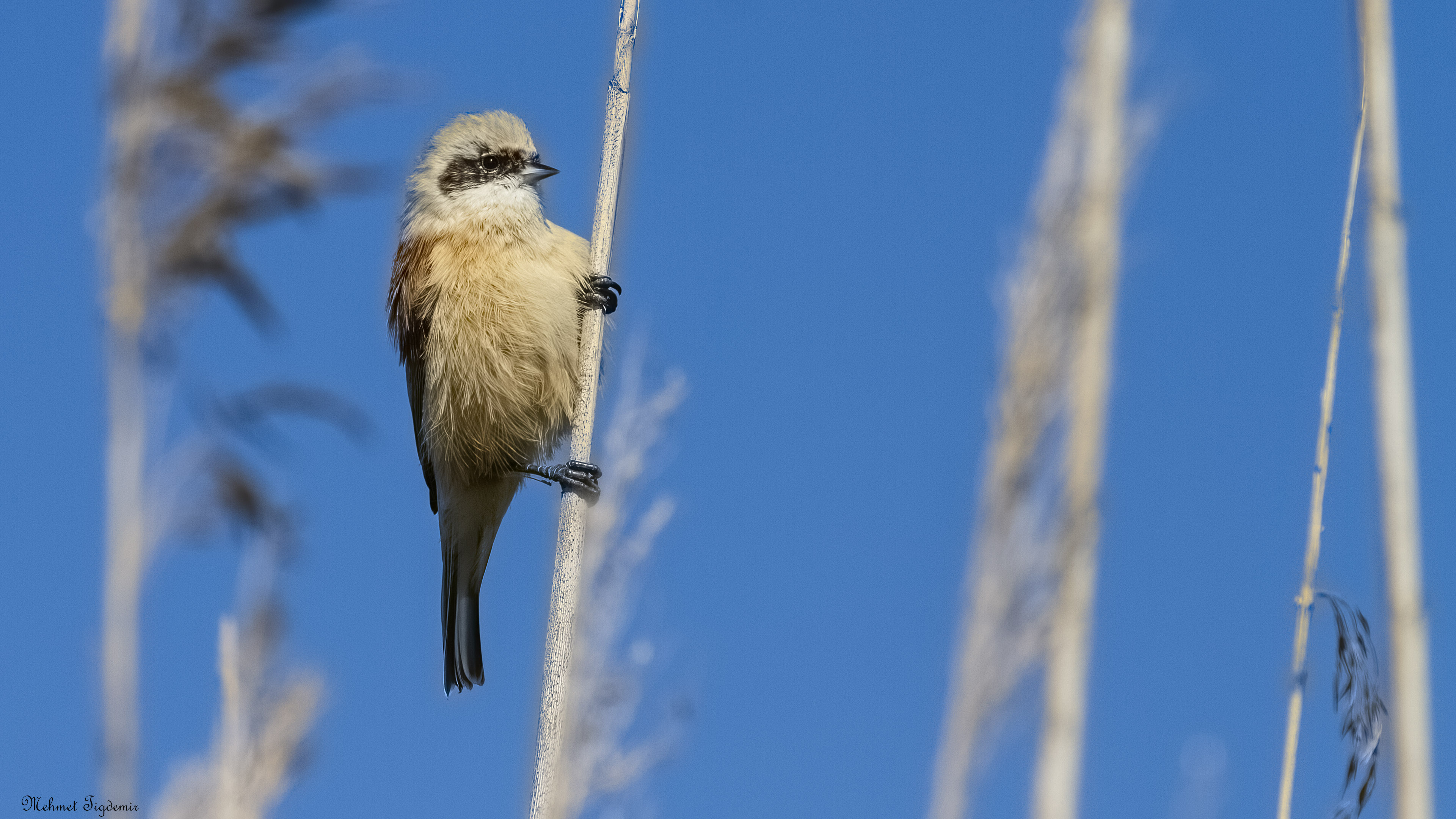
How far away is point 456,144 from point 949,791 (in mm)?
3673

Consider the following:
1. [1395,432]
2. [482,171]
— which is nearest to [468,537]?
[482,171]

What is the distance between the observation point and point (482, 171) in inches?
170

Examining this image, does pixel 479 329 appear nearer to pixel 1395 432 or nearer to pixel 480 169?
pixel 480 169

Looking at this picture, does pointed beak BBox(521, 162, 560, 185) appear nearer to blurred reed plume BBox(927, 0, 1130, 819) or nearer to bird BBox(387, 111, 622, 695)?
bird BBox(387, 111, 622, 695)

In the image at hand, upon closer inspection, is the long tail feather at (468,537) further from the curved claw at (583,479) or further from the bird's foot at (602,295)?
the curved claw at (583,479)

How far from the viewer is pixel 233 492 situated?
213 centimetres

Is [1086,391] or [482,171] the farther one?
[482,171]

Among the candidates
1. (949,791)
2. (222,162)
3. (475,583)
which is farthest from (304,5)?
(475,583)

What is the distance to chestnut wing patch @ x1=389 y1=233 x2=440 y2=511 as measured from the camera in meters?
4.27

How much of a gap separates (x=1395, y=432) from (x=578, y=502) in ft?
5.25

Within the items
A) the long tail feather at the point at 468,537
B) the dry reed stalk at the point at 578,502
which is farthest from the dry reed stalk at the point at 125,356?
the long tail feather at the point at 468,537

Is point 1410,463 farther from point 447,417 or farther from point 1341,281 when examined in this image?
point 447,417

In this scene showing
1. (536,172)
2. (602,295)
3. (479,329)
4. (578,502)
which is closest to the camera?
(578,502)

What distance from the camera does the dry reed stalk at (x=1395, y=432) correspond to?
181 centimetres
